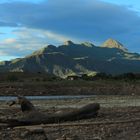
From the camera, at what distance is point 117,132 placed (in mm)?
21062

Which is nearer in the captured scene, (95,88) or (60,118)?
(60,118)

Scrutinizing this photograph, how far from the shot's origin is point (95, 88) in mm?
106812

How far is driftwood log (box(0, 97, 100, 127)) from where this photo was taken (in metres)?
22.9

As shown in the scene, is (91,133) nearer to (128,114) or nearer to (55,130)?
(55,130)

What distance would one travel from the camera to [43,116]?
79.9 feet

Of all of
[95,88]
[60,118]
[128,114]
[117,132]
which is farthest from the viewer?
[95,88]

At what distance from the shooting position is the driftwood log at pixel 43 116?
22.9m

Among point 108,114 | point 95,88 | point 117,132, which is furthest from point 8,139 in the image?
point 95,88

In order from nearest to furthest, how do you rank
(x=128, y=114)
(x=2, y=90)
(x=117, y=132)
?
(x=117, y=132) → (x=128, y=114) → (x=2, y=90)

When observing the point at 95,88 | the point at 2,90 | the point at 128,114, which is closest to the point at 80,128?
the point at 128,114

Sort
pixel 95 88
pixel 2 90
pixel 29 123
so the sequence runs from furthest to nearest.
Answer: pixel 95 88
pixel 2 90
pixel 29 123

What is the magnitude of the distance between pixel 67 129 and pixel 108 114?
8.10 m

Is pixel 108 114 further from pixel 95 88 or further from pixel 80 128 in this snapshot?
pixel 95 88

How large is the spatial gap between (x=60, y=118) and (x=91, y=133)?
4956 millimetres
